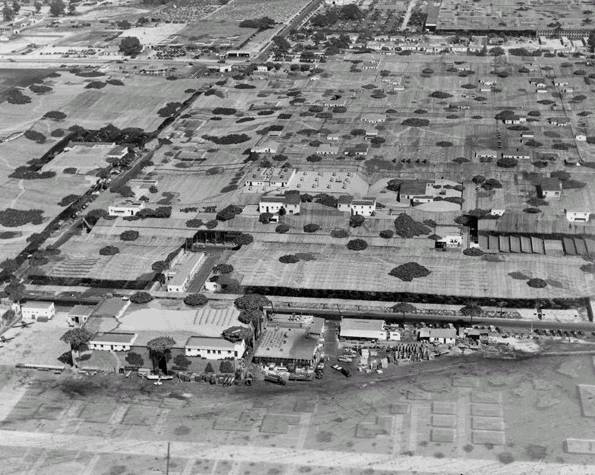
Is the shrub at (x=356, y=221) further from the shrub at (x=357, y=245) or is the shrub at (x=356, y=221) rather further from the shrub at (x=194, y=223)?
the shrub at (x=194, y=223)

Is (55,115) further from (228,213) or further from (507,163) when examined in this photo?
(507,163)

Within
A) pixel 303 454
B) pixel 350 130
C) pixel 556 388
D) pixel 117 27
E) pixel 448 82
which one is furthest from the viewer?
pixel 117 27

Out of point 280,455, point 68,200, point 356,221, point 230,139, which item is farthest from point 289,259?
point 230,139

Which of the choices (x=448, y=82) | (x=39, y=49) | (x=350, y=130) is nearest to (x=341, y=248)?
(x=350, y=130)

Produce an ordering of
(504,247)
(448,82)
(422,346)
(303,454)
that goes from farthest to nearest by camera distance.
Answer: (448,82) < (504,247) < (422,346) < (303,454)

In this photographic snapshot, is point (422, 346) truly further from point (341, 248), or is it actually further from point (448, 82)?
point (448, 82)

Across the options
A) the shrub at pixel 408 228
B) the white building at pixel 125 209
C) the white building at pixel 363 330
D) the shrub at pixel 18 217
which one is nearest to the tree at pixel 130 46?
the shrub at pixel 18 217
